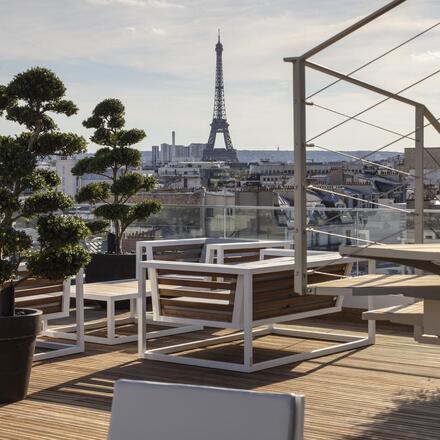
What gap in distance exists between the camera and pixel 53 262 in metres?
5.27

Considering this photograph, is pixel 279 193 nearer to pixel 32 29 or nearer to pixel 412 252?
pixel 32 29

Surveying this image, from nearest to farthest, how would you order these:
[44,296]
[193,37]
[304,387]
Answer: [304,387], [44,296], [193,37]

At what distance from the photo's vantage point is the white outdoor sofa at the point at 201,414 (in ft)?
6.24

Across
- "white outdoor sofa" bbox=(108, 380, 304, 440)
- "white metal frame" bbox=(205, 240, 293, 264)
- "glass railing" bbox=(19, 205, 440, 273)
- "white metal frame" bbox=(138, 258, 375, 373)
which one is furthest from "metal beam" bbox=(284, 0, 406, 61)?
"glass railing" bbox=(19, 205, 440, 273)

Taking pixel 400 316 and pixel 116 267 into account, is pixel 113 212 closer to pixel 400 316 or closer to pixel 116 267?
pixel 116 267

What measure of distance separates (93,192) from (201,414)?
286 inches

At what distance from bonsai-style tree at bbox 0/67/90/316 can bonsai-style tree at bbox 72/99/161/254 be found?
131 inches

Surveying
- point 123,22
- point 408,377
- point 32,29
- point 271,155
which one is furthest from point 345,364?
point 271,155

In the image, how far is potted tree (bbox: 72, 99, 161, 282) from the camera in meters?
8.98

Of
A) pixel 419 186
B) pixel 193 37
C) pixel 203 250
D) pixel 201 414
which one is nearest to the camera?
pixel 201 414

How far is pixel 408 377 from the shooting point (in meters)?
5.65

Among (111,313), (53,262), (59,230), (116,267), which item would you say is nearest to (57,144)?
(59,230)

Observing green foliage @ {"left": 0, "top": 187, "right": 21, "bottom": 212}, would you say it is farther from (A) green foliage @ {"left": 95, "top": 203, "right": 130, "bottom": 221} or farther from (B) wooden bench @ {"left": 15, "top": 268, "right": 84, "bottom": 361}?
(A) green foliage @ {"left": 95, "top": 203, "right": 130, "bottom": 221}

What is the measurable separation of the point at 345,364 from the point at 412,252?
8.54 ft
